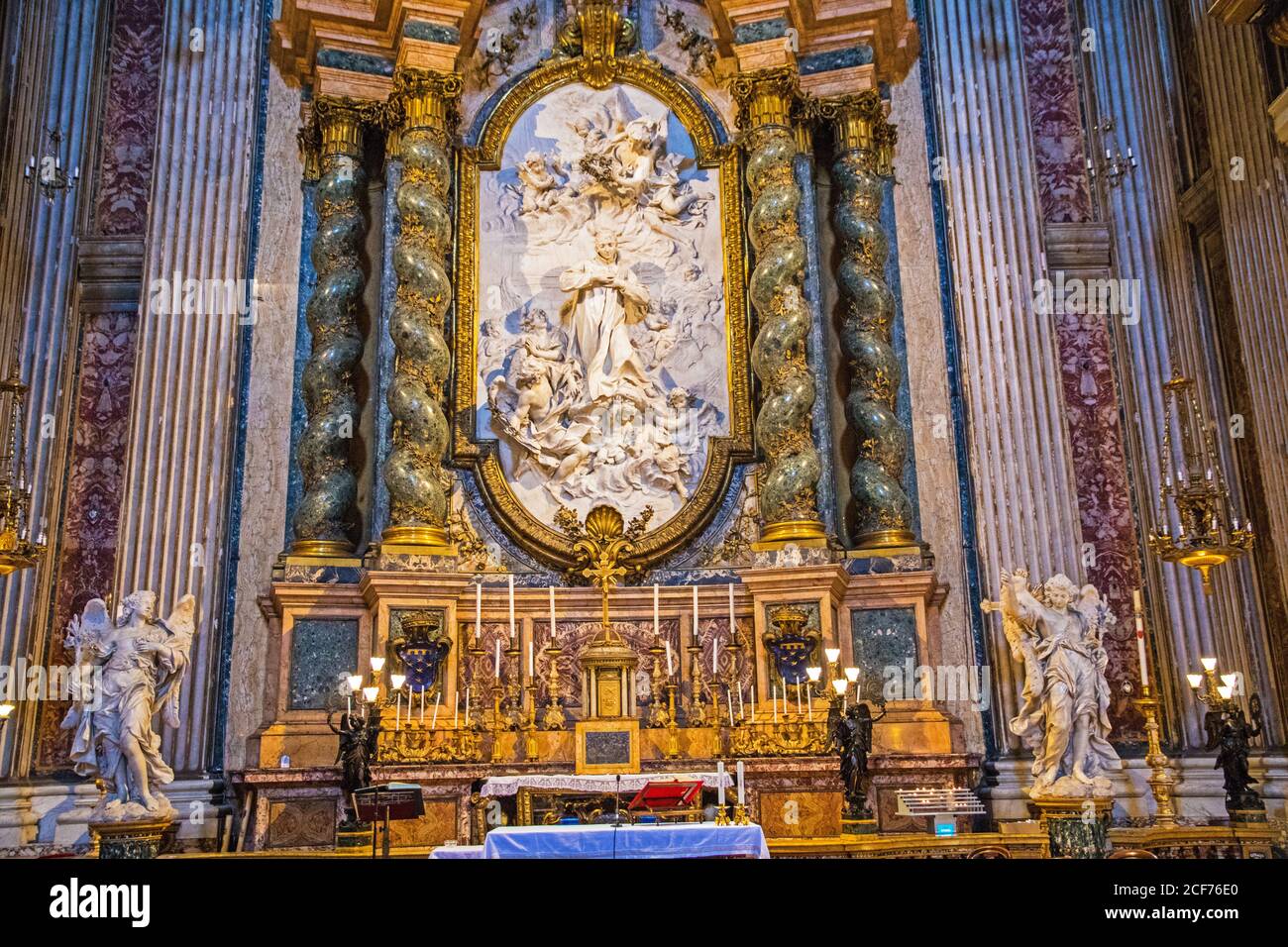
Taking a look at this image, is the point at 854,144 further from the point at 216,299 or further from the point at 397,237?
the point at 216,299

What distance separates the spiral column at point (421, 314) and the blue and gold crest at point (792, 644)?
3244 mm

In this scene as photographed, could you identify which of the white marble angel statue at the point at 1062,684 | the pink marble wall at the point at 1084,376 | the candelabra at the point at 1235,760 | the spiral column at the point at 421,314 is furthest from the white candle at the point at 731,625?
the candelabra at the point at 1235,760

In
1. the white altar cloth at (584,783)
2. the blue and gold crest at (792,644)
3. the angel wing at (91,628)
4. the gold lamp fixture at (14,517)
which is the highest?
the gold lamp fixture at (14,517)

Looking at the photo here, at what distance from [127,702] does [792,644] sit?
5.52 metres

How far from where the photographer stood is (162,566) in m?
10.8

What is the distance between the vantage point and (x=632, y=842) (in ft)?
21.2

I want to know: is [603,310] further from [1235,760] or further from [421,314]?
[1235,760]

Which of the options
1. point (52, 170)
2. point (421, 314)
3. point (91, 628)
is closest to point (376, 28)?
point (421, 314)

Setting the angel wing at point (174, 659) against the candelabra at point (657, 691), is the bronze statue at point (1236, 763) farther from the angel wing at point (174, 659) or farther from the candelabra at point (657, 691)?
the angel wing at point (174, 659)

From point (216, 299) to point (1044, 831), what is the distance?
896cm

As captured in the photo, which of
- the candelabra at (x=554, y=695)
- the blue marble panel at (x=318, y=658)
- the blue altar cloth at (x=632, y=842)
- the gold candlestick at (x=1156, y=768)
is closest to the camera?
the blue altar cloth at (x=632, y=842)

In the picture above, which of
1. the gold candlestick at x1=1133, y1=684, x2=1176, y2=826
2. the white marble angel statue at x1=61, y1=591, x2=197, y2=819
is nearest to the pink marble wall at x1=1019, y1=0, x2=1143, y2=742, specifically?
the gold candlestick at x1=1133, y1=684, x2=1176, y2=826

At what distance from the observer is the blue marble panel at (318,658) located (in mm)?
10359
